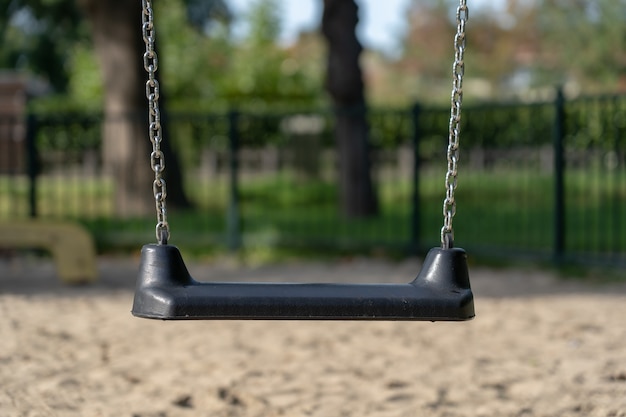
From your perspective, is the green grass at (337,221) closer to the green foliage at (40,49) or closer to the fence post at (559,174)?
the fence post at (559,174)

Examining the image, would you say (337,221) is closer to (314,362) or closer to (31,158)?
(31,158)

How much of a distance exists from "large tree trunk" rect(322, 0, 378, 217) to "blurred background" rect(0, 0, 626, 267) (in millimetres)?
19

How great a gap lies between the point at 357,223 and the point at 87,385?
7.47 meters

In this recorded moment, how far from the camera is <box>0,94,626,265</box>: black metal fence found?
31.8ft

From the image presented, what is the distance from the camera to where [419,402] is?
4277 millimetres

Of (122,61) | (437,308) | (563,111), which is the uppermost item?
(122,61)

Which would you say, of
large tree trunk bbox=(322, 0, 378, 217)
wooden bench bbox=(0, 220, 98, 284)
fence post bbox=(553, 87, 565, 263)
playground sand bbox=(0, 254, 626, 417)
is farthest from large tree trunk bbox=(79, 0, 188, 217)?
fence post bbox=(553, 87, 565, 263)

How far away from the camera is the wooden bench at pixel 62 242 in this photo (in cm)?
767

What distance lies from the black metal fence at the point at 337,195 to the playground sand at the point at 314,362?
2.23m

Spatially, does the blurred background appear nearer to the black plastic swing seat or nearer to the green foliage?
the green foliage

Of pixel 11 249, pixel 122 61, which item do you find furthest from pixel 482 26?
pixel 11 249

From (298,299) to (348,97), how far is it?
950 centimetres

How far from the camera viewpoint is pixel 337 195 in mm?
14000

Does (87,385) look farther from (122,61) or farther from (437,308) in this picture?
(122,61)
